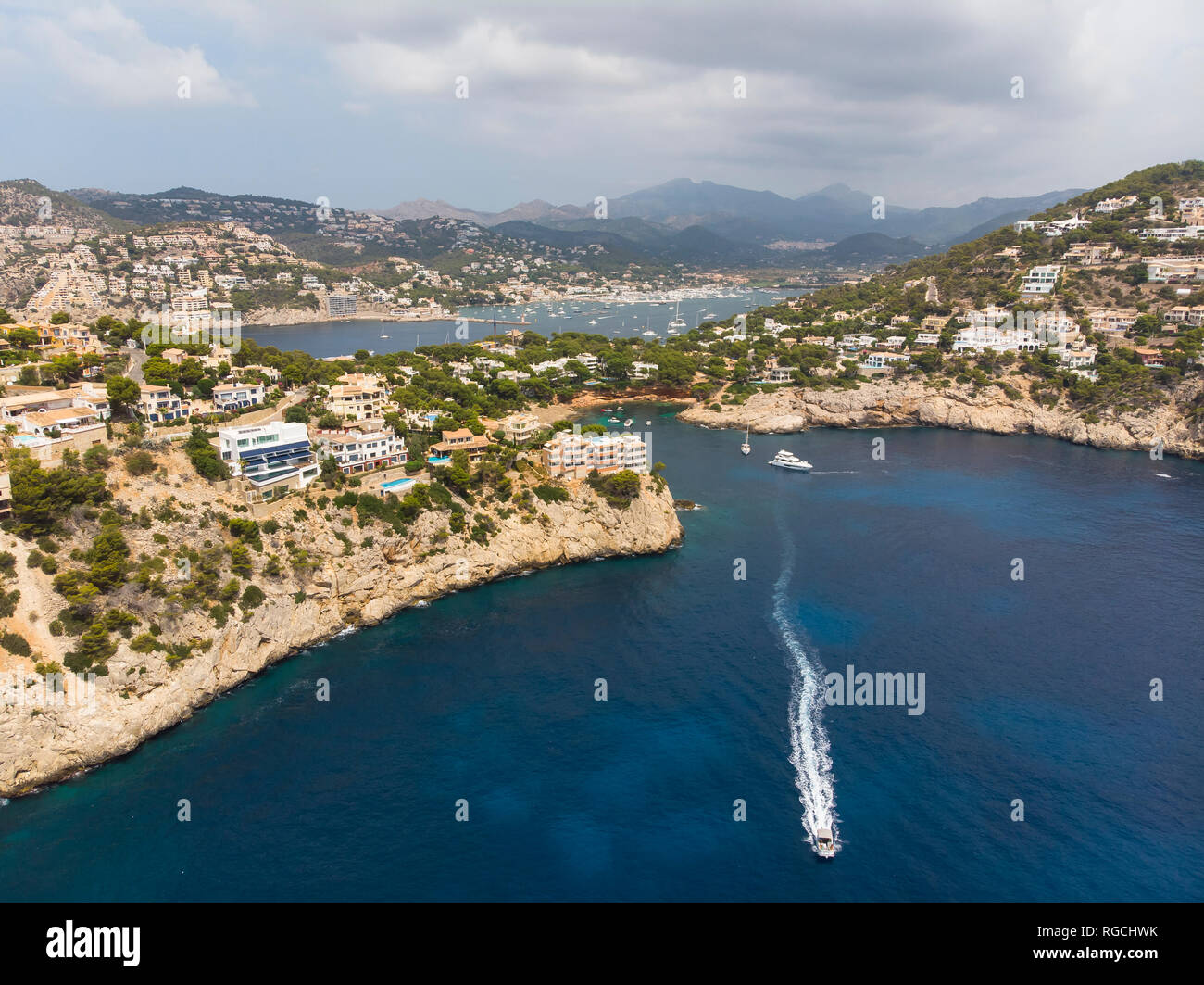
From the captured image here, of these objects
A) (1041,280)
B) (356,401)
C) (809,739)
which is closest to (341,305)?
(356,401)

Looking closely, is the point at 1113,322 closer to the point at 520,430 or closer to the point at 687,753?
the point at 520,430

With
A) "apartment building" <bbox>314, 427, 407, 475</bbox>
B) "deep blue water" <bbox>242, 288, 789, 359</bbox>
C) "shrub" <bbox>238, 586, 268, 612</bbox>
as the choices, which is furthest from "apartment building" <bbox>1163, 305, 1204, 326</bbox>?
"shrub" <bbox>238, 586, 268, 612</bbox>

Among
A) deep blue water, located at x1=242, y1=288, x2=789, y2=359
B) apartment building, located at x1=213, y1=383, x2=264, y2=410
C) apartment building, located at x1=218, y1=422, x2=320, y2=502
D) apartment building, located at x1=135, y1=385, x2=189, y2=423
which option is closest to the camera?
apartment building, located at x1=218, y1=422, x2=320, y2=502

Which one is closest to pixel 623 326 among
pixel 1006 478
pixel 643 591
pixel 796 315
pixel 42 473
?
pixel 796 315

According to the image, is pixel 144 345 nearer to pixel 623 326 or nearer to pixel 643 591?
pixel 643 591

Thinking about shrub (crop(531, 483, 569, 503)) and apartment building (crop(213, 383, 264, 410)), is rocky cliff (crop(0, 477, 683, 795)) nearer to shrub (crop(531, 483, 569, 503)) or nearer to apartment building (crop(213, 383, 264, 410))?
shrub (crop(531, 483, 569, 503))

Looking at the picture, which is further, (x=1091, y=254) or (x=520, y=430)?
(x=1091, y=254)
